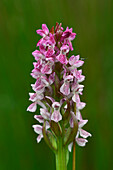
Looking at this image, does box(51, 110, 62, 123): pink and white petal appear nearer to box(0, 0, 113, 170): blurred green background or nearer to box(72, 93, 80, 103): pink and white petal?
box(72, 93, 80, 103): pink and white petal

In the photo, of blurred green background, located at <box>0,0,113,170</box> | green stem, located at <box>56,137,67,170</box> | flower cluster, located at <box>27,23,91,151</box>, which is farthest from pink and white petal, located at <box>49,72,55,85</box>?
blurred green background, located at <box>0,0,113,170</box>

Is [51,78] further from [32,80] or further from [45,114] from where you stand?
[32,80]

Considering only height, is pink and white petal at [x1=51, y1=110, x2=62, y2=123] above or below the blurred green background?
below

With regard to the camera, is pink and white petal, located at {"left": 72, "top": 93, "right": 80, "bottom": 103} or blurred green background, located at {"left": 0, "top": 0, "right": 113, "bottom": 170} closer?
pink and white petal, located at {"left": 72, "top": 93, "right": 80, "bottom": 103}

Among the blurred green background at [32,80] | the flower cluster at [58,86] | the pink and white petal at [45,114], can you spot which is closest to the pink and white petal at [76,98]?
the flower cluster at [58,86]

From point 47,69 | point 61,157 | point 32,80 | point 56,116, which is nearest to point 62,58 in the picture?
point 47,69

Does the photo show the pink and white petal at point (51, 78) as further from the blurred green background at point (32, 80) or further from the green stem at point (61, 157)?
the blurred green background at point (32, 80)

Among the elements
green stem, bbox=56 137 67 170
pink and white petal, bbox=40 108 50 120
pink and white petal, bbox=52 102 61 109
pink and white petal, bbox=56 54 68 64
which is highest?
pink and white petal, bbox=56 54 68 64
